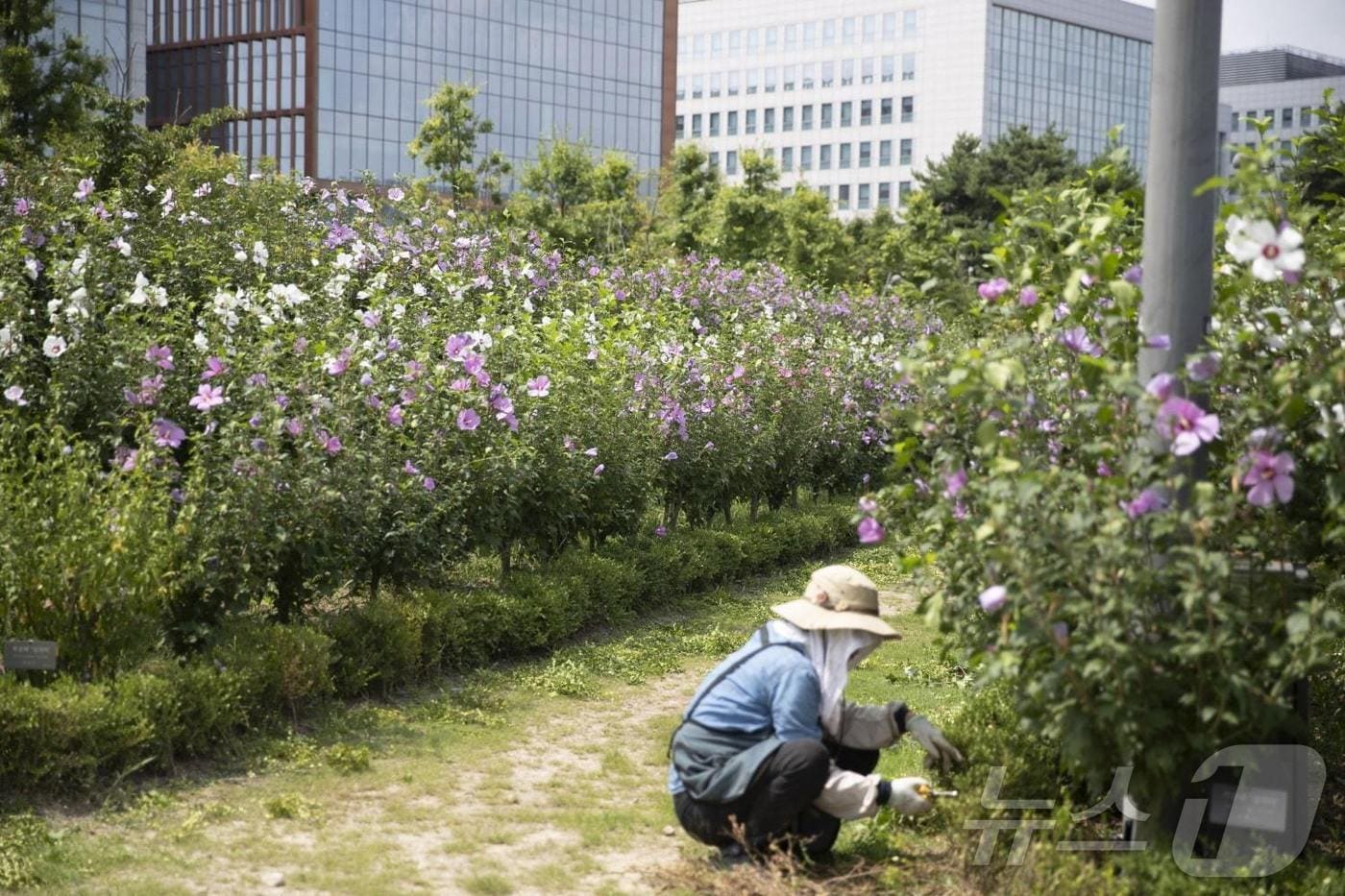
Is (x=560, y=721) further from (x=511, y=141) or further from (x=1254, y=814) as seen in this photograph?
(x=511, y=141)

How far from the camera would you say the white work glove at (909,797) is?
4699 mm

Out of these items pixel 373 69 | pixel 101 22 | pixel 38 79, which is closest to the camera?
pixel 38 79

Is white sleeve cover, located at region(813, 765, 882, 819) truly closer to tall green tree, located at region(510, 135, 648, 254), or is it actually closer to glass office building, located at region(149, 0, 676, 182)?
tall green tree, located at region(510, 135, 648, 254)

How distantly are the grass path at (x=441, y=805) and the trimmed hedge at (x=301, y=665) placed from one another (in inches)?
6.1

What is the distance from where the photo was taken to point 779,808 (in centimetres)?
459

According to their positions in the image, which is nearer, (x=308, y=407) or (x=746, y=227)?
(x=308, y=407)

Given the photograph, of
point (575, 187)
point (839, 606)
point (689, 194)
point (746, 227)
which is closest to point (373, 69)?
point (689, 194)

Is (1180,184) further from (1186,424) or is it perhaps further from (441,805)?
(441,805)

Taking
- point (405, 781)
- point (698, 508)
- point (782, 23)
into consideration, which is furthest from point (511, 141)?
point (405, 781)

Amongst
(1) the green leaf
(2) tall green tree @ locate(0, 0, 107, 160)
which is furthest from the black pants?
(2) tall green tree @ locate(0, 0, 107, 160)

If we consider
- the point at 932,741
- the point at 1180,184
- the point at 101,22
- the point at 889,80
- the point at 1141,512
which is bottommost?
the point at 932,741

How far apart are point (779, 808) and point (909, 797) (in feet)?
1.34

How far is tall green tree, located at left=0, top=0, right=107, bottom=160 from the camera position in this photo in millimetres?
17734

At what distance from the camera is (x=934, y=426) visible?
4703 mm
